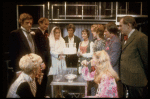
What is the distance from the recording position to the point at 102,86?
4.09 ft

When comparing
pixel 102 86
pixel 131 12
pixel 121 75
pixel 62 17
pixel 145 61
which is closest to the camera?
pixel 102 86

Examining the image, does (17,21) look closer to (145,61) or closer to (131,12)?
(131,12)

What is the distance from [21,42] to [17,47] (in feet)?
0.24

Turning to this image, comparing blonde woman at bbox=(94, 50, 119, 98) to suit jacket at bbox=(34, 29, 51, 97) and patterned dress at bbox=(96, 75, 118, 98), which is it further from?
suit jacket at bbox=(34, 29, 51, 97)

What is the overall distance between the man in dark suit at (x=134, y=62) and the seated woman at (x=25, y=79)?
917mm

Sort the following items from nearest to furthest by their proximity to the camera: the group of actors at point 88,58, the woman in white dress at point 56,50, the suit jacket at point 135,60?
the group of actors at point 88,58, the suit jacket at point 135,60, the woman in white dress at point 56,50

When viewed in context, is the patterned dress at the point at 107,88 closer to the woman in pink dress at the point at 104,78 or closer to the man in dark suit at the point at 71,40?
the woman in pink dress at the point at 104,78

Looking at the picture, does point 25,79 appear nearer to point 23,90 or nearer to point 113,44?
point 23,90

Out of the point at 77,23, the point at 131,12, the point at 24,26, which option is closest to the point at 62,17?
the point at 77,23

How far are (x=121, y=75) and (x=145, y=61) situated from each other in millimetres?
291

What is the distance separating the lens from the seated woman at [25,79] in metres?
1.05

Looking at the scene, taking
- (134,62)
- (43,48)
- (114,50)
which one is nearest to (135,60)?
(134,62)

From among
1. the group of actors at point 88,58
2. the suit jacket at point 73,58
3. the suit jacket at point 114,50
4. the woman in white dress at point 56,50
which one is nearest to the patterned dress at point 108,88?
the group of actors at point 88,58

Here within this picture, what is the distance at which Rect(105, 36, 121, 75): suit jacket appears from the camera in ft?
4.88
